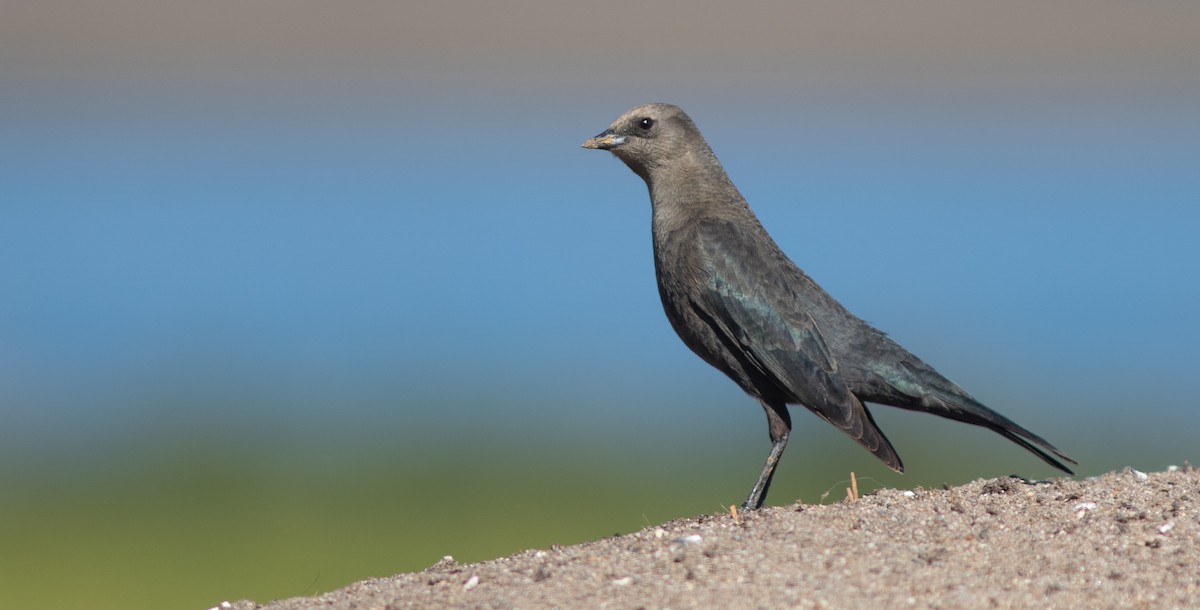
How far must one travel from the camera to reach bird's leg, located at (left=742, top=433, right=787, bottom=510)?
849 centimetres

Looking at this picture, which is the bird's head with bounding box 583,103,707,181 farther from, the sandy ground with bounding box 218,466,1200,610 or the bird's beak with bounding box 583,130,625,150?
the sandy ground with bounding box 218,466,1200,610

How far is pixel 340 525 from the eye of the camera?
16.2m

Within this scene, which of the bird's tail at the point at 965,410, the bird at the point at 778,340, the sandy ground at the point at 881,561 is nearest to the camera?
the sandy ground at the point at 881,561

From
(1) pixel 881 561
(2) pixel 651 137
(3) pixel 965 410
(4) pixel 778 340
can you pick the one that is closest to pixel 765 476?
(4) pixel 778 340

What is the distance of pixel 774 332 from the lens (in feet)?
28.8

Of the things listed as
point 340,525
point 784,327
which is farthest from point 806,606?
point 340,525

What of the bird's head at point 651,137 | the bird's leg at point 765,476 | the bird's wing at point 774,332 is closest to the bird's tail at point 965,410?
the bird's wing at point 774,332

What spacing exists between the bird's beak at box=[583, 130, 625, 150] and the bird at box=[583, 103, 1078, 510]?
0.68 meters

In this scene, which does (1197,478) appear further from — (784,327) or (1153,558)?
(784,327)

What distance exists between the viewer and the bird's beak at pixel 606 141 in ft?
31.9

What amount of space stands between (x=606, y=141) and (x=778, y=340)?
2055mm

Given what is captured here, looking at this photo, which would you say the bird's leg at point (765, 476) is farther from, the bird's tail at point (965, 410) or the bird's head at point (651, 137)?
the bird's head at point (651, 137)

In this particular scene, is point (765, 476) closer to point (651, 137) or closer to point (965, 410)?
point (965, 410)

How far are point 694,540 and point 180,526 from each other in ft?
37.9
